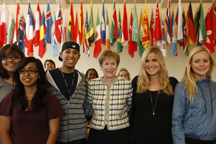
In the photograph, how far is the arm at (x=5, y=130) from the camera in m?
1.44

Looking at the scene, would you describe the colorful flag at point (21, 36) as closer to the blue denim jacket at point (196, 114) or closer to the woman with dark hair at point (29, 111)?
the woman with dark hair at point (29, 111)

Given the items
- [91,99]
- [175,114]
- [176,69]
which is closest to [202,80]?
[175,114]

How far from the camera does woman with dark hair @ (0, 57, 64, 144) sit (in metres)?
1.45

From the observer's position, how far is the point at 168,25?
15.1 feet

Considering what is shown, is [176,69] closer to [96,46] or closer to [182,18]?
[182,18]

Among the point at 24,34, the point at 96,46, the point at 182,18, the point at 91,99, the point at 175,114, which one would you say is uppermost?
the point at 182,18

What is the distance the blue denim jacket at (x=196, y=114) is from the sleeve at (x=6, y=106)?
154 centimetres

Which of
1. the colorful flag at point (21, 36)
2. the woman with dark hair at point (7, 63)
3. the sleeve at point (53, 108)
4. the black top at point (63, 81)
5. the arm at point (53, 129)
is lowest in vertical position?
the arm at point (53, 129)

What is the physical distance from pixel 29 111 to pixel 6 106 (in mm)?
209

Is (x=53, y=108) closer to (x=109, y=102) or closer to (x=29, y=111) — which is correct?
(x=29, y=111)

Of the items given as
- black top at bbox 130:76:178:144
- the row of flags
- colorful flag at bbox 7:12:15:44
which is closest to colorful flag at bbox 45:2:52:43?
the row of flags

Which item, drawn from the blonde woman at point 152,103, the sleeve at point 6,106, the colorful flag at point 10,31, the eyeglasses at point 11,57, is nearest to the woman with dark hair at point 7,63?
the eyeglasses at point 11,57

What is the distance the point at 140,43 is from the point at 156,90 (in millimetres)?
3048

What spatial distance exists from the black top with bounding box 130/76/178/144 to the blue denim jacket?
0.09 meters
